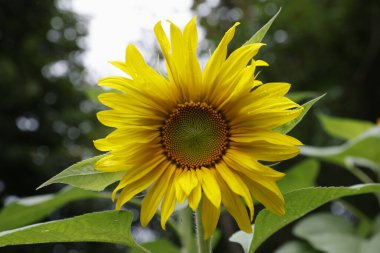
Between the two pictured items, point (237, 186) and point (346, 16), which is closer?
point (237, 186)

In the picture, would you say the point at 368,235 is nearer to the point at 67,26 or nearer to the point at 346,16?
the point at 346,16

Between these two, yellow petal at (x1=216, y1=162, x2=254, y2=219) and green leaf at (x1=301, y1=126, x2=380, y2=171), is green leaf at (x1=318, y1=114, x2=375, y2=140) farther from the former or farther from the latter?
yellow petal at (x1=216, y1=162, x2=254, y2=219)

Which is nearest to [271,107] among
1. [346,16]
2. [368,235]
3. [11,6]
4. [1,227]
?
[1,227]

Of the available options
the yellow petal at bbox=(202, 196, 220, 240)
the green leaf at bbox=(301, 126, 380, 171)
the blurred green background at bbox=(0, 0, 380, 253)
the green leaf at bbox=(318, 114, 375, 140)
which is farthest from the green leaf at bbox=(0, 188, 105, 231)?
the blurred green background at bbox=(0, 0, 380, 253)

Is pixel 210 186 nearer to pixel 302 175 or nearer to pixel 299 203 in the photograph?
pixel 299 203

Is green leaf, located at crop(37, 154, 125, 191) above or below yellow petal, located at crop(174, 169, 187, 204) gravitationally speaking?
above

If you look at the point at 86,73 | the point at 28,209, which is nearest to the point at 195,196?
the point at 28,209
